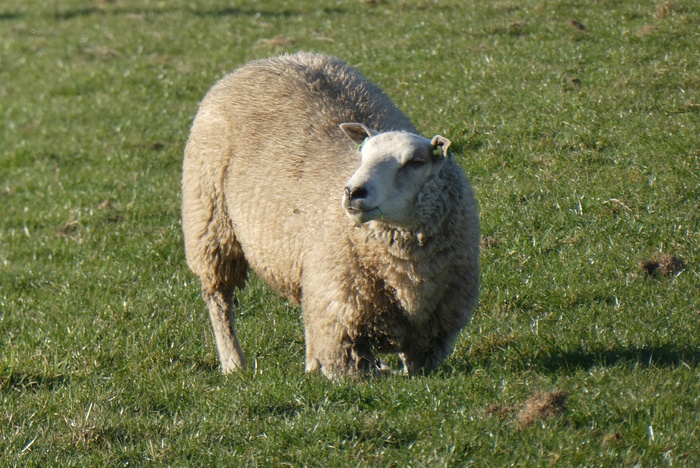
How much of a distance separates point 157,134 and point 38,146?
1.61 m

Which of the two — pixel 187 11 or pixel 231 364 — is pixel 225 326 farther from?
pixel 187 11

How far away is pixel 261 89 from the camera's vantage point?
636cm

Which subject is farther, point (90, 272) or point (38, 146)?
point (38, 146)


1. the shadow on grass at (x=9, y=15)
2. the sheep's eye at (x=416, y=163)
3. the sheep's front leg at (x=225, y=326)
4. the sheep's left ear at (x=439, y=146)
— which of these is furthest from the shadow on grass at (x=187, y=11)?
the sheep's eye at (x=416, y=163)

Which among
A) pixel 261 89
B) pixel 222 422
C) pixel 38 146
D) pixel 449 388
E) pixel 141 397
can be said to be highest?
pixel 261 89

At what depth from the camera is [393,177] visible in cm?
482

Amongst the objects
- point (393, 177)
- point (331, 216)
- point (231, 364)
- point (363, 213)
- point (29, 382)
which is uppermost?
point (393, 177)

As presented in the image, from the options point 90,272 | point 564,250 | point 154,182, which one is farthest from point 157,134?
point 564,250

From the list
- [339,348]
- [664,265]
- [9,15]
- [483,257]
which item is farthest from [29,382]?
[9,15]

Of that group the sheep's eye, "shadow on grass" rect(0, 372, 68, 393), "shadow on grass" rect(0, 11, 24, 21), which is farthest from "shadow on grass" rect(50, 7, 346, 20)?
the sheep's eye

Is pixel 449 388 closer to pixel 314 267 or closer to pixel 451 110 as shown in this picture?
pixel 314 267

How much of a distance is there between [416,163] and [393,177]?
0.18 m

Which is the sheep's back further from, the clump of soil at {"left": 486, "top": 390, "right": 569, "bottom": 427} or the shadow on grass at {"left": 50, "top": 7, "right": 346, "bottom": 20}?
the shadow on grass at {"left": 50, "top": 7, "right": 346, "bottom": 20}

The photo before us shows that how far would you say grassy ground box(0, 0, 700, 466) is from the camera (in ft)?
14.5
